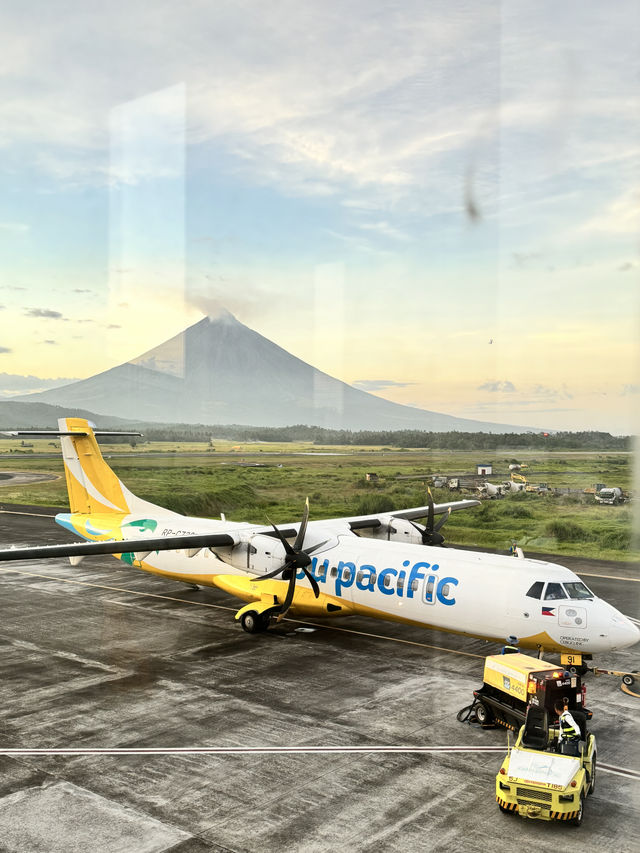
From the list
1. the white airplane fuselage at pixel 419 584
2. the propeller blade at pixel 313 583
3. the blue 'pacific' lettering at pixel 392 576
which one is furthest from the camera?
the propeller blade at pixel 313 583

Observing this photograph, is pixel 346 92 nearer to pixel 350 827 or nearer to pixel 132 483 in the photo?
pixel 350 827

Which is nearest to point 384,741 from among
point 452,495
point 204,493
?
point 452,495

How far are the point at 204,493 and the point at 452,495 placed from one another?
1098 centimetres

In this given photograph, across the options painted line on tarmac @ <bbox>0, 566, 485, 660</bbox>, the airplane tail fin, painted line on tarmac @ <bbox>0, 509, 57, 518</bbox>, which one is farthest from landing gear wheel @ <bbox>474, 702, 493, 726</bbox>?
painted line on tarmac @ <bbox>0, 509, 57, 518</bbox>

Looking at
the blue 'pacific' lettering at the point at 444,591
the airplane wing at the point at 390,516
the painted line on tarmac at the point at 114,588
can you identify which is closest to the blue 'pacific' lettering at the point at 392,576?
the blue 'pacific' lettering at the point at 444,591

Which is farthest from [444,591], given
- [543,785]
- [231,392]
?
[231,392]

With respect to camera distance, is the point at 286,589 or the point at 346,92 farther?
the point at 286,589

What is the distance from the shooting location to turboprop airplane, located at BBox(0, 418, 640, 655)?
12500 millimetres

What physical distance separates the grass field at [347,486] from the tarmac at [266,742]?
12.6ft

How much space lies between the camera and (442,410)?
11.5 meters

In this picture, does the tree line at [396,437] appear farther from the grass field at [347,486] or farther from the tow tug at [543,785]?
the tow tug at [543,785]

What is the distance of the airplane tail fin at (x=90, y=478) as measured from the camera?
19.7m

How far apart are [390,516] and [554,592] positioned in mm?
7069

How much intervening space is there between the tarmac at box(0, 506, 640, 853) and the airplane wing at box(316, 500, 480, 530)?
2.49m
